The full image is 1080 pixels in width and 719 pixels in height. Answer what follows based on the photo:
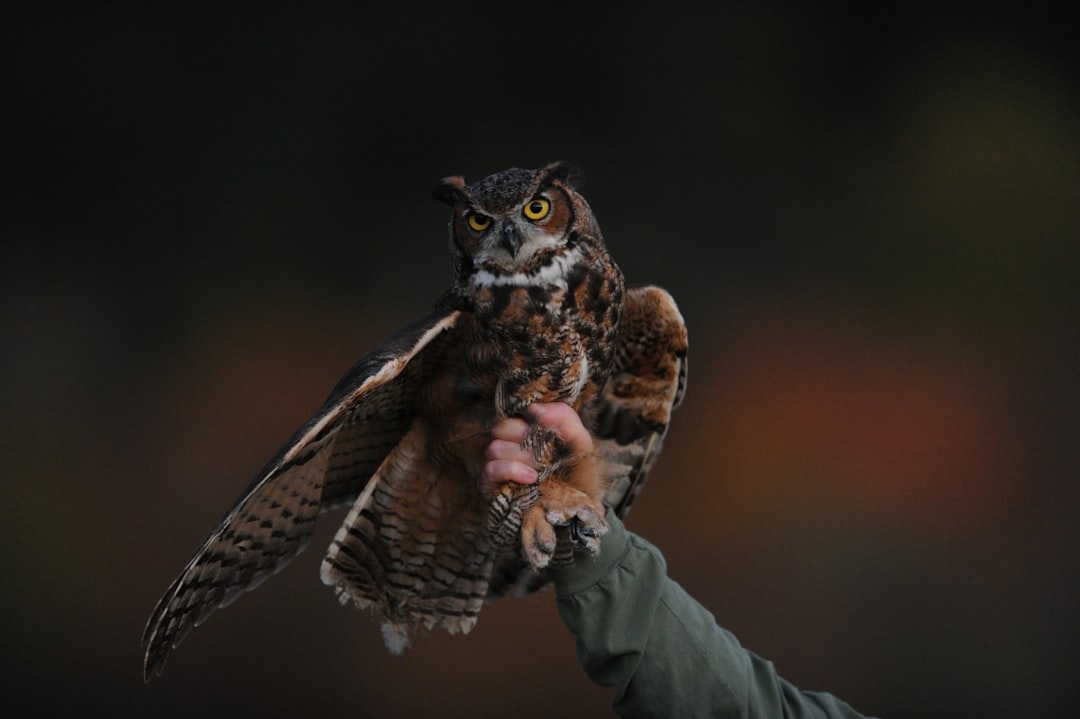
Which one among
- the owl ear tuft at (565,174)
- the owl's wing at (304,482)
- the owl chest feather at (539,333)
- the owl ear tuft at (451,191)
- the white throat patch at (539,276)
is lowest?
the owl's wing at (304,482)

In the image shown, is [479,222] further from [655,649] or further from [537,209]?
[655,649]

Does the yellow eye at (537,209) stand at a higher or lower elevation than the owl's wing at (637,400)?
higher

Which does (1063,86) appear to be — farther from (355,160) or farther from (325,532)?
(325,532)

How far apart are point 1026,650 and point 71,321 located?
123 inches

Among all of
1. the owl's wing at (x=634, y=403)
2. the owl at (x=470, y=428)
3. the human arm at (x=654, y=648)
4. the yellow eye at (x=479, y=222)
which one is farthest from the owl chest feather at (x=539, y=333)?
the human arm at (x=654, y=648)

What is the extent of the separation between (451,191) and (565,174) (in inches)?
8.1

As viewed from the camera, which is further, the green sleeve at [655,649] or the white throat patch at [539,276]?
the white throat patch at [539,276]

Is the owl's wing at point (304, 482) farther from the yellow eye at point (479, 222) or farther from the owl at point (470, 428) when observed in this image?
the yellow eye at point (479, 222)

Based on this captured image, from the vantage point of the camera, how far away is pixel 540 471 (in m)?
1.74

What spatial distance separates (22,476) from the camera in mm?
2875

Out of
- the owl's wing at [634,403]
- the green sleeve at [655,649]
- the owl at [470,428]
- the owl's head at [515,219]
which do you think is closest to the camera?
the green sleeve at [655,649]

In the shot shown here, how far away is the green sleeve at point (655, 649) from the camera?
141cm

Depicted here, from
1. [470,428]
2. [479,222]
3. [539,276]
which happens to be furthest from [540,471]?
[479,222]

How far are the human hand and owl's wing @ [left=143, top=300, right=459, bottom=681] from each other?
206 millimetres
